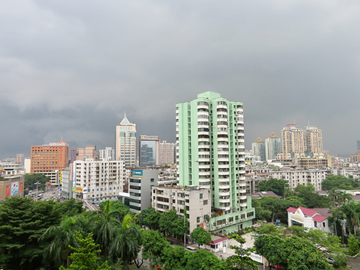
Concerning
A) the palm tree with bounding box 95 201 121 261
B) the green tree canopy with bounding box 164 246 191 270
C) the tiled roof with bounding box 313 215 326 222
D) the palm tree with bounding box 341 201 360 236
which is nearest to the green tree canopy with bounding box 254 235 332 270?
the green tree canopy with bounding box 164 246 191 270

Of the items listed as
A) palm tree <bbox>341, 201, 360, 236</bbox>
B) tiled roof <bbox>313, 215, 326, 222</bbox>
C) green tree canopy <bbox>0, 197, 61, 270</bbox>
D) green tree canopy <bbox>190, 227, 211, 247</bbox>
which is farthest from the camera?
tiled roof <bbox>313, 215, 326, 222</bbox>

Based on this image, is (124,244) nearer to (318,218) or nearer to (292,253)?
(292,253)

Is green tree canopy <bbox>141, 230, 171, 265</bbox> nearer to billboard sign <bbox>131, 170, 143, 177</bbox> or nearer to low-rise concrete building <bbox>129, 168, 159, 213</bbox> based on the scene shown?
low-rise concrete building <bbox>129, 168, 159, 213</bbox>

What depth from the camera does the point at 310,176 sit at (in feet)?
365

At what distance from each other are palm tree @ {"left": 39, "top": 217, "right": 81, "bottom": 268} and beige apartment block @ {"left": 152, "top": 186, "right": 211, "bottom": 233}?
2869cm

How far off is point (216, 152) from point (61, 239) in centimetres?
4294

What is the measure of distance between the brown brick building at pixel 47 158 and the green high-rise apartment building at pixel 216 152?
129 meters

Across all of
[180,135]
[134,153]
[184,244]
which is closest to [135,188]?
[180,135]

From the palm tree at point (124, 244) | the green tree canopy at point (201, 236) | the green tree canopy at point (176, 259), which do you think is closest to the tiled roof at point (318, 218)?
the green tree canopy at point (201, 236)

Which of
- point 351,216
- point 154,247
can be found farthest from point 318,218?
point 154,247

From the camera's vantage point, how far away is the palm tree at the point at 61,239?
1962cm

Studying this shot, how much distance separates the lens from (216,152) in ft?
189

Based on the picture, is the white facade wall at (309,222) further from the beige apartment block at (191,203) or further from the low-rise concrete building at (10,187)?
the low-rise concrete building at (10,187)

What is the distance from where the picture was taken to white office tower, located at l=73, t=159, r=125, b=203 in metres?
91.1
